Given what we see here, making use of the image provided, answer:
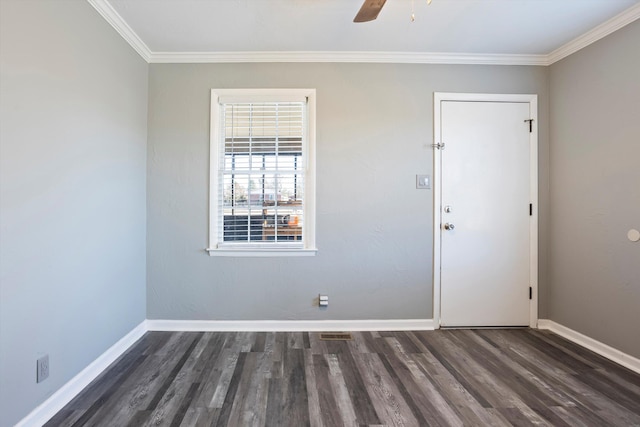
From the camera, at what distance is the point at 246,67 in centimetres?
257

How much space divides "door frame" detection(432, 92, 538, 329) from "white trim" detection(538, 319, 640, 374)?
0.13 meters

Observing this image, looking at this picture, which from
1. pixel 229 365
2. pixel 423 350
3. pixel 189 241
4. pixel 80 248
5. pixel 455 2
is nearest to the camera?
pixel 80 248

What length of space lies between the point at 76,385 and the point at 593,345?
12.9 feet

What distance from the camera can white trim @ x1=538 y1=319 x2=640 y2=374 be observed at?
2.01m

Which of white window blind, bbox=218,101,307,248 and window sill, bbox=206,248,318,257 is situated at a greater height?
white window blind, bbox=218,101,307,248

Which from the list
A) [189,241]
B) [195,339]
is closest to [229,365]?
[195,339]

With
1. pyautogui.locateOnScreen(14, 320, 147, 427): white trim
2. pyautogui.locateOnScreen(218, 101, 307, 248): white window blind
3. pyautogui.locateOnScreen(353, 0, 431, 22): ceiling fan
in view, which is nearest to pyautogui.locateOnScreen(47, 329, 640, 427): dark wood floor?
pyautogui.locateOnScreen(14, 320, 147, 427): white trim

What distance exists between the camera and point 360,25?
2.13m

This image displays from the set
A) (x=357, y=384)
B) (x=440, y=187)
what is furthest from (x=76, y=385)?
(x=440, y=187)

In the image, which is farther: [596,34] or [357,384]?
[596,34]

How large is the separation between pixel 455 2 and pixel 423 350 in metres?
2.69

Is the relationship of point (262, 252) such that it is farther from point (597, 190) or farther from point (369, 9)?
point (597, 190)

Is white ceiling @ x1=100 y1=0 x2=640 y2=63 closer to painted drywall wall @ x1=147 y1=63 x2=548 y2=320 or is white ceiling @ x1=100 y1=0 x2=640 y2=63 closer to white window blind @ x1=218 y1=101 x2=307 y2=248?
painted drywall wall @ x1=147 y1=63 x2=548 y2=320

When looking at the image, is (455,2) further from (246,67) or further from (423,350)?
(423,350)
